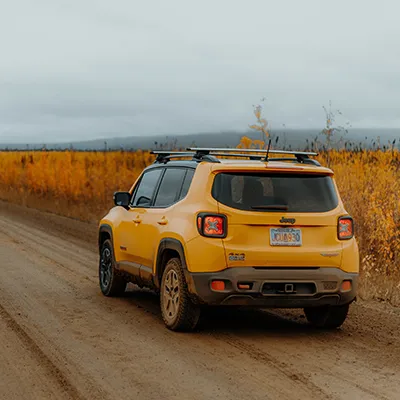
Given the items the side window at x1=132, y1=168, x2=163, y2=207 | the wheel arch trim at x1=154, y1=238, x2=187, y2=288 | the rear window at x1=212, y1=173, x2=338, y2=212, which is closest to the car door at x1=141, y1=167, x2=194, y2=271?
the wheel arch trim at x1=154, y1=238, x2=187, y2=288

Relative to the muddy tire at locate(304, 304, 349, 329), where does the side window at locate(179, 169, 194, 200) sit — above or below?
above

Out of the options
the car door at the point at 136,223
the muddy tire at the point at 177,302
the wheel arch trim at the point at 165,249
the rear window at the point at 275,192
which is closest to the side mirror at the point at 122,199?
the car door at the point at 136,223

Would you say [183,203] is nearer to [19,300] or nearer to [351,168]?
[19,300]

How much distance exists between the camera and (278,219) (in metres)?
7.94

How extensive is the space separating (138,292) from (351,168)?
5.13 m

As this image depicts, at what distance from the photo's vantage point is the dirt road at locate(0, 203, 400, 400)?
6.12 meters

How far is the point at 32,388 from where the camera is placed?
608 cm

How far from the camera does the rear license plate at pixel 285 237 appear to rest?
790cm

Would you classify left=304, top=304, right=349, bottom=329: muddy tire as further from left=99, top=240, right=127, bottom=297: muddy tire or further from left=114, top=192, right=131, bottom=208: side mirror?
left=99, top=240, right=127, bottom=297: muddy tire

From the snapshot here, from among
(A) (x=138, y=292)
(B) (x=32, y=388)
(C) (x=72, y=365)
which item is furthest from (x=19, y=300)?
(B) (x=32, y=388)

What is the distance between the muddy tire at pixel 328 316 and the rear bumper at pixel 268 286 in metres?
0.72

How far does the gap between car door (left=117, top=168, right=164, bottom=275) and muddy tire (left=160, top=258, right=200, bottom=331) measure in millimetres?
813

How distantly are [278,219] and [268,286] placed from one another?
2.10ft

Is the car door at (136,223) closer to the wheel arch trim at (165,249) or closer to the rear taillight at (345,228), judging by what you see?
the wheel arch trim at (165,249)
